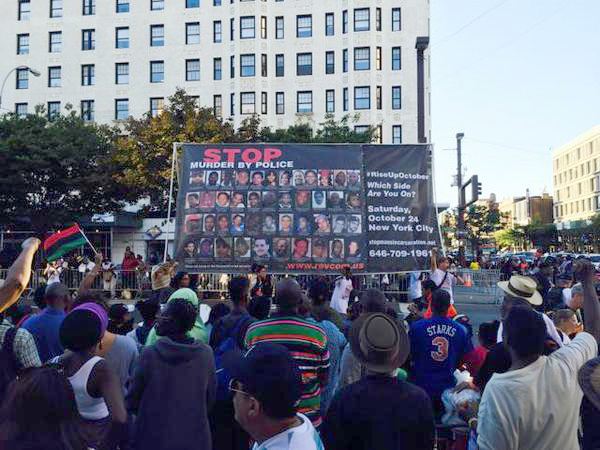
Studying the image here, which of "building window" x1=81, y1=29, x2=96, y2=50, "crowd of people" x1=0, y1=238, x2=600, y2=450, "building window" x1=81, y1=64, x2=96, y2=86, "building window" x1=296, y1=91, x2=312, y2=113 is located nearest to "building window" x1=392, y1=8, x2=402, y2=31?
"building window" x1=296, y1=91, x2=312, y2=113

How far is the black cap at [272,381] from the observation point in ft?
7.16

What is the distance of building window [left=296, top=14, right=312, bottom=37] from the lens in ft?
137

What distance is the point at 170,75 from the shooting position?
140ft

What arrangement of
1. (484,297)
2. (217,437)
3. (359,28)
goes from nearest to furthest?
(217,437)
(484,297)
(359,28)

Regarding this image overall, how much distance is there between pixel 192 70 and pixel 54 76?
10.2m

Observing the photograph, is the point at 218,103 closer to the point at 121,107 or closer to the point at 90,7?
the point at 121,107

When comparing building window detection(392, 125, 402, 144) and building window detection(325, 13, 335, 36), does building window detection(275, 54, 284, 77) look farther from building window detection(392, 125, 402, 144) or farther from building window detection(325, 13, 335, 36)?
building window detection(392, 125, 402, 144)

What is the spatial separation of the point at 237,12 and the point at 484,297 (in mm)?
29181

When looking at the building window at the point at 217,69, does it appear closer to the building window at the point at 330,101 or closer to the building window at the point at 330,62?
the building window at the point at 330,62

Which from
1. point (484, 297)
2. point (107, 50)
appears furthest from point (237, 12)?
point (484, 297)

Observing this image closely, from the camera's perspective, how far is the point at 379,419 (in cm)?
286

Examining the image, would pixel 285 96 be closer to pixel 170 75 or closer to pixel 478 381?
pixel 170 75

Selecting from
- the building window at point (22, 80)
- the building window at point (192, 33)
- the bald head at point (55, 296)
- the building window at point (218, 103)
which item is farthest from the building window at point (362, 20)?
the bald head at point (55, 296)

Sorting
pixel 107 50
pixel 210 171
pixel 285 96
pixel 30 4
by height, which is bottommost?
pixel 210 171
